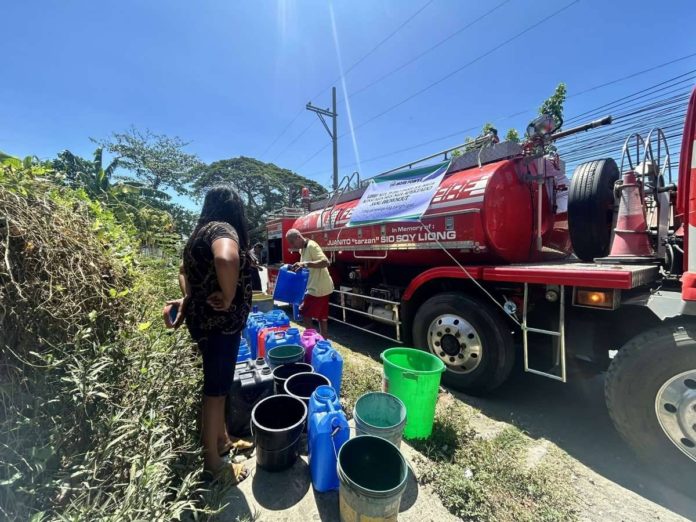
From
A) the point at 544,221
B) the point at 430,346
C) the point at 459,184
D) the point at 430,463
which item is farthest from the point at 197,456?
the point at 544,221

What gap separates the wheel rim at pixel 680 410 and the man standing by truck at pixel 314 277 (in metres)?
3.34

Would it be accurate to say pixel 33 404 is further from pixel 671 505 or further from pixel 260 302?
pixel 260 302

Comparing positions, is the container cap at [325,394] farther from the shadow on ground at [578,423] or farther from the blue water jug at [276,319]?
the blue water jug at [276,319]

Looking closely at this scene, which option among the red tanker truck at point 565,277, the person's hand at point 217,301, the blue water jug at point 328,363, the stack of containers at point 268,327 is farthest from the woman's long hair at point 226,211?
the red tanker truck at point 565,277

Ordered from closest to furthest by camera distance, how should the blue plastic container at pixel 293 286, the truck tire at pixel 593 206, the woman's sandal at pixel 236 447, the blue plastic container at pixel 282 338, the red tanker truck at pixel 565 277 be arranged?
the red tanker truck at pixel 565 277 → the woman's sandal at pixel 236 447 → the truck tire at pixel 593 206 → the blue plastic container at pixel 282 338 → the blue plastic container at pixel 293 286

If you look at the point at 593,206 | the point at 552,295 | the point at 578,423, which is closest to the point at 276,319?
the point at 552,295

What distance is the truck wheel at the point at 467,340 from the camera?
294 cm

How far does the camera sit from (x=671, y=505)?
1.88m

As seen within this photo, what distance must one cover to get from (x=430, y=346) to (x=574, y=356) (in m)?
1.34

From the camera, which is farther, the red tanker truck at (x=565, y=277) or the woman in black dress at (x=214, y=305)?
the red tanker truck at (x=565, y=277)

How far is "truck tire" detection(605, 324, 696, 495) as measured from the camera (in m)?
1.89

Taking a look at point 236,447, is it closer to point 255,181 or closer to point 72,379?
point 72,379

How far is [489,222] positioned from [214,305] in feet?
9.18

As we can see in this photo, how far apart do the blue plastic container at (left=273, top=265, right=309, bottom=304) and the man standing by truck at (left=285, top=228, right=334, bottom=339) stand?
38 centimetres
